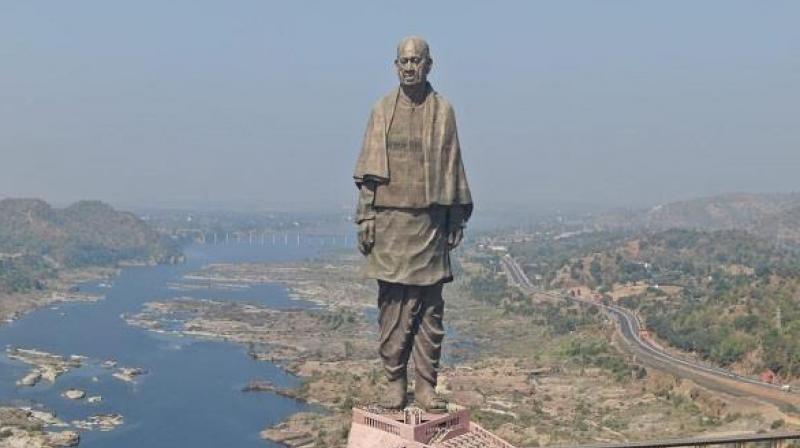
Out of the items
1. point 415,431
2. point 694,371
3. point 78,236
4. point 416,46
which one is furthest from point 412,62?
point 78,236

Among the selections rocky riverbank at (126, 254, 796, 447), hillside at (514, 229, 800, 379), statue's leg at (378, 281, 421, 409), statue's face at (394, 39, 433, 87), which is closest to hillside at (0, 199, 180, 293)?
rocky riverbank at (126, 254, 796, 447)

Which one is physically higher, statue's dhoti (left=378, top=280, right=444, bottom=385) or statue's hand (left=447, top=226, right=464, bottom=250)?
statue's hand (left=447, top=226, right=464, bottom=250)

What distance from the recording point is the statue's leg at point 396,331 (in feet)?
39.9

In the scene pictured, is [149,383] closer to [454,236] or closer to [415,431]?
[454,236]

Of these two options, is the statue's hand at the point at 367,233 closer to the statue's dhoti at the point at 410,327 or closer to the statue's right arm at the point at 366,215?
the statue's right arm at the point at 366,215

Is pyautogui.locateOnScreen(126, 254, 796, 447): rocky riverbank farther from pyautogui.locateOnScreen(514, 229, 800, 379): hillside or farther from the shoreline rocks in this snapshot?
the shoreline rocks

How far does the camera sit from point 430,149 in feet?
39.1

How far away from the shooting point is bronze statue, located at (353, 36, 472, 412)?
1190 centimetres

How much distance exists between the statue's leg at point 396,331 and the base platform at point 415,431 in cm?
51

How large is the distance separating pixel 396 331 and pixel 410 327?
0.66 ft

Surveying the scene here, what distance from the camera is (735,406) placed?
38.3 meters

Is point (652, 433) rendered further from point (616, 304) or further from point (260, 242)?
point (260, 242)

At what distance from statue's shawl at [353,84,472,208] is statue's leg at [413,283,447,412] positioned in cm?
127

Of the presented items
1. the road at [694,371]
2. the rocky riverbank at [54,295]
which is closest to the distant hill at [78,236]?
the rocky riverbank at [54,295]
